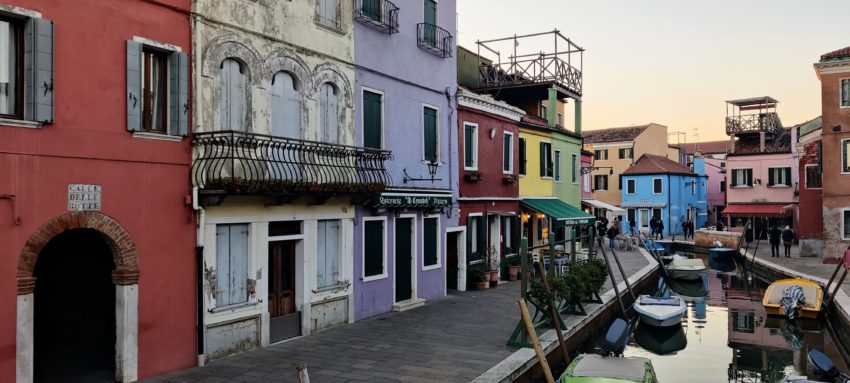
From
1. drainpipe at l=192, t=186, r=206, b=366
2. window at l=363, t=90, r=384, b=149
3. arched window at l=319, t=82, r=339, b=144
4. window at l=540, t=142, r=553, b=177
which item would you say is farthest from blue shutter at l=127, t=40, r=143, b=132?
window at l=540, t=142, r=553, b=177

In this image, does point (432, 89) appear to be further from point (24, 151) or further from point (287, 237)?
point (24, 151)

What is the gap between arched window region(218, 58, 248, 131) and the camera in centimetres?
1181

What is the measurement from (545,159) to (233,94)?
16.7m

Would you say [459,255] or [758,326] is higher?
[459,255]

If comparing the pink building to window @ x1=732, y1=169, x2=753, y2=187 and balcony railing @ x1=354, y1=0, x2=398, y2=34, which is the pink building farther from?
balcony railing @ x1=354, y1=0, x2=398, y2=34

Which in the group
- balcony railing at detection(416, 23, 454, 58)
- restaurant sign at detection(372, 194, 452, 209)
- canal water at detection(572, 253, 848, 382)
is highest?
balcony railing at detection(416, 23, 454, 58)

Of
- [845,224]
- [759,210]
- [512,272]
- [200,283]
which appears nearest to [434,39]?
[512,272]

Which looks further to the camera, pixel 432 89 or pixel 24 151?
pixel 432 89

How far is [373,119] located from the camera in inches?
629

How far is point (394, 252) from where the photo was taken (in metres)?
16.8

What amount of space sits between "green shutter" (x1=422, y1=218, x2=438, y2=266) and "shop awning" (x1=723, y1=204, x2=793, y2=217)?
33.5 meters

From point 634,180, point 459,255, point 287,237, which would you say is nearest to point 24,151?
point 287,237

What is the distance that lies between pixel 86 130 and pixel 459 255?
12729mm

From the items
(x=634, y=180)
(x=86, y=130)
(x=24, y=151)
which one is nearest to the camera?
(x=24, y=151)
